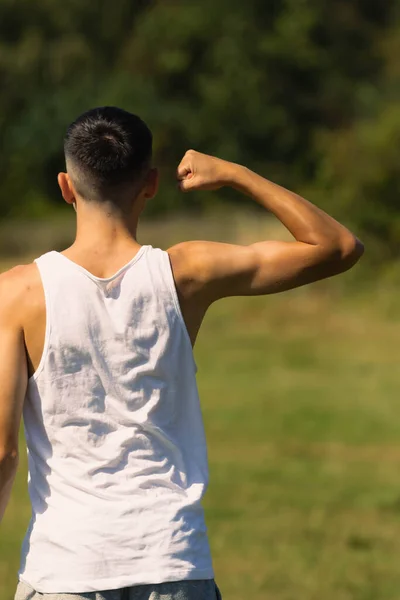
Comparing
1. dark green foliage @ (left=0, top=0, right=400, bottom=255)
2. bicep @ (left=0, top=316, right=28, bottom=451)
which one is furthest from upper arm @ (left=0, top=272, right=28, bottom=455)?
dark green foliage @ (left=0, top=0, right=400, bottom=255)

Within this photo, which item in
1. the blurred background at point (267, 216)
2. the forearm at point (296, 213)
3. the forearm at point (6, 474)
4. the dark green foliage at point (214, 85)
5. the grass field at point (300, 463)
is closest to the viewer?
the forearm at point (6, 474)

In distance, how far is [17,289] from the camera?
2.93 metres

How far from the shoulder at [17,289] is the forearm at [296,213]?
615 millimetres

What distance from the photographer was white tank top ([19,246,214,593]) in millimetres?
2875

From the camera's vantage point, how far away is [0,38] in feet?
156

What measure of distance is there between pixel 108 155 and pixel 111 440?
662mm

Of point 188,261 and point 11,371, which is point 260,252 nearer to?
point 188,261

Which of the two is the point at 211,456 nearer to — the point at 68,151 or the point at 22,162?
the point at 68,151

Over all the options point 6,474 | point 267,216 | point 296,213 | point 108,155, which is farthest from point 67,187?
point 267,216

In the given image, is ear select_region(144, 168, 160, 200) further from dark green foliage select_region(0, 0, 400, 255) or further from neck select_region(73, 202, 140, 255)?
dark green foliage select_region(0, 0, 400, 255)

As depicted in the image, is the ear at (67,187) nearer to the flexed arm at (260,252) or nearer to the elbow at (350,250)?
the flexed arm at (260,252)

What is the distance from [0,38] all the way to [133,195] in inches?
1807

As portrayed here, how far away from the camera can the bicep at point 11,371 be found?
291 cm

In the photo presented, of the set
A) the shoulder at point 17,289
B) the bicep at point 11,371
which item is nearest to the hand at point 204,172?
the shoulder at point 17,289
